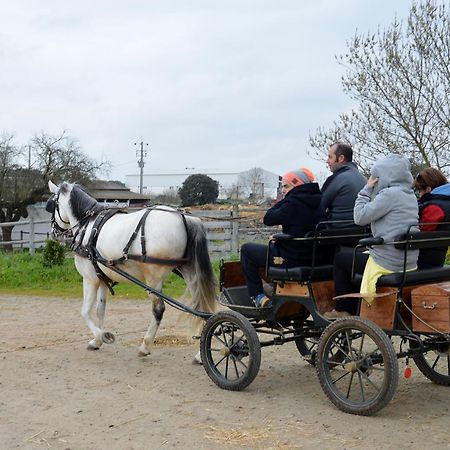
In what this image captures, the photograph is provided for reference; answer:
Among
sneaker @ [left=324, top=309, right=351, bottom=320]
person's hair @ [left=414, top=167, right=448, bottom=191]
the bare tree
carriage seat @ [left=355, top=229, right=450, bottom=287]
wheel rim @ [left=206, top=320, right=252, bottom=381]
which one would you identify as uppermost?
the bare tree

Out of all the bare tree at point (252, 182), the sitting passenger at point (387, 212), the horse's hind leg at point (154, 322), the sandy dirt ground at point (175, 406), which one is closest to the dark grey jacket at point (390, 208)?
the sitting passenger at point (387, 212)

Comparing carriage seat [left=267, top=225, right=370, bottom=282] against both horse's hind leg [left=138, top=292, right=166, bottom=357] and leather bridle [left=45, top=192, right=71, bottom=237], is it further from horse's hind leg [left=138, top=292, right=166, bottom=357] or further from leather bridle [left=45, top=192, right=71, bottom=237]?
leather bridle [left=45, top=192, right=71, bottom=237]

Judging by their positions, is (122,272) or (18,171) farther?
(18,171)

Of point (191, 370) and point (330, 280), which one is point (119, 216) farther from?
point (330, 280)

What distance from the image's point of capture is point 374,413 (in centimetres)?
507

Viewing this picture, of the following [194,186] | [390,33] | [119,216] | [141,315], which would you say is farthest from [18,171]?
[119,216]

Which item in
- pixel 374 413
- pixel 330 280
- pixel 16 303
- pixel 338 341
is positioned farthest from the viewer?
pixel 16 303

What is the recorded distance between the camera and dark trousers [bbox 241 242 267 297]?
620cm

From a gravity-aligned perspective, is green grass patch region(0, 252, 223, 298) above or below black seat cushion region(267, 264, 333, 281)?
below

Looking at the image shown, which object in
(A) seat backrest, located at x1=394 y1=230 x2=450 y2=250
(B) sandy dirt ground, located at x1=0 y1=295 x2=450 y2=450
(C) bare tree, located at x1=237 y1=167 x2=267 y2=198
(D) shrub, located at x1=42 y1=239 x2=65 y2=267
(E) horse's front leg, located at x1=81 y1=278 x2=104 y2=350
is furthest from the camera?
(C) bare tree, located at x1=237 y1=167 x2=267 y2=198

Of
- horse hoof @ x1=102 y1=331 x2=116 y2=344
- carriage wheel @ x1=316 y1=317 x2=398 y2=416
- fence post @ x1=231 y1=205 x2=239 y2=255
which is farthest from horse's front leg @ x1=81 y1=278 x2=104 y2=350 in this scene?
fence post @ x1=231 y1=205 x2=239 y2=255

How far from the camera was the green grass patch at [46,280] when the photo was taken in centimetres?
1361

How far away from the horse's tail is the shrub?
8707 millimetres

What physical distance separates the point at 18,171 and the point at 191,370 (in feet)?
106
